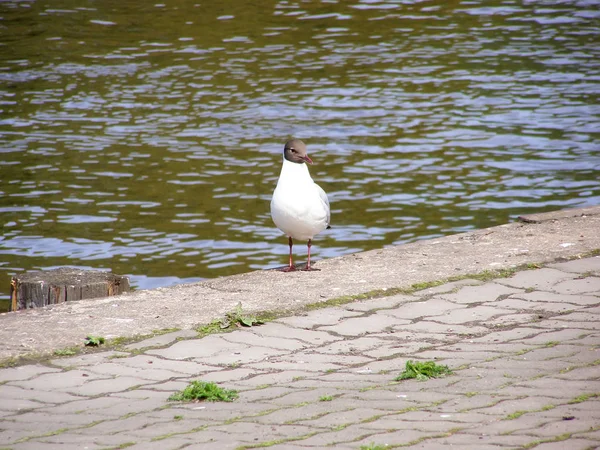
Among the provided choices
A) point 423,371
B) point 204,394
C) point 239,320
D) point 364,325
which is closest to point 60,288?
point 239,320

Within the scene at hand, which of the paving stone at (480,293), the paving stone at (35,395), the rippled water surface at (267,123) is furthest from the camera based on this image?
the rippled water surface at (267,123)

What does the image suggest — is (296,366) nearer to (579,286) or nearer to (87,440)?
(87,440)

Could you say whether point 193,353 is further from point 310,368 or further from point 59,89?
point 59,89

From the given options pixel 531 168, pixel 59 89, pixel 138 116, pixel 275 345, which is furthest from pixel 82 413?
pixel 59 89

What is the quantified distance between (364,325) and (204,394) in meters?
1.46

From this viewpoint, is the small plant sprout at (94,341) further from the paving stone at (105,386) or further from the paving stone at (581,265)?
the paving stone at (581,265)

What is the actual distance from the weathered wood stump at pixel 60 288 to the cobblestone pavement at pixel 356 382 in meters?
1.14

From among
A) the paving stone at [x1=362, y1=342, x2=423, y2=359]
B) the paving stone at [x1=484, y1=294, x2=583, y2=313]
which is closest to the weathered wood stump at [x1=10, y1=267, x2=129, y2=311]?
the paving stone at [x1=362, y1=342, x2=423, y2=359]

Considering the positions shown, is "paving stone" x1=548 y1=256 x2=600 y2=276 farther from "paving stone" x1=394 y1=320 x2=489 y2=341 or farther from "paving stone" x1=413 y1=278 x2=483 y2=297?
"paving stone" x1=394 y1=320 x2=489 y2=341

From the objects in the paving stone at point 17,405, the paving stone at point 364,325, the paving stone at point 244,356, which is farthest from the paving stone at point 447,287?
the paving stone at point 17,405

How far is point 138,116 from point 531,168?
6.64 m

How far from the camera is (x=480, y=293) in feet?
21.2

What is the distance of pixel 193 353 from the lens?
5.54 meters

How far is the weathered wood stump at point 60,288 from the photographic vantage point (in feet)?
22.0
